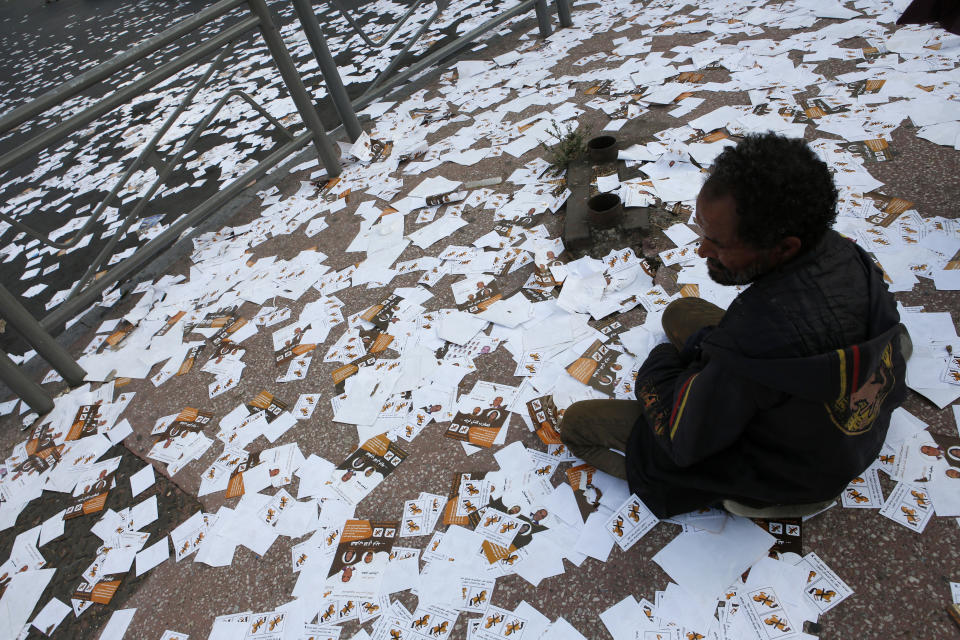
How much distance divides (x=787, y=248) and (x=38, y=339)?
3.34m

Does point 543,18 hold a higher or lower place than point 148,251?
higher

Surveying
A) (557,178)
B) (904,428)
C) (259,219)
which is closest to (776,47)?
(557,178)

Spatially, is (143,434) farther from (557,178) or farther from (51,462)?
(557,178)

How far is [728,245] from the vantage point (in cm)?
112

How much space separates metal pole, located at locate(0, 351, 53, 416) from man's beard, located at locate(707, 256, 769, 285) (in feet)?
10.4

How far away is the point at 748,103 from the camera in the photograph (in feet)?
10.4

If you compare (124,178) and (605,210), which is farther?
(124,178)

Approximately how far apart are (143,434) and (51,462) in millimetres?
461

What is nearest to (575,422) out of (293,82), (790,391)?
(790,391)

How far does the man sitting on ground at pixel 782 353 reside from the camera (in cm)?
103

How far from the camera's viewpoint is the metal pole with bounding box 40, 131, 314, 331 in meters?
2.74

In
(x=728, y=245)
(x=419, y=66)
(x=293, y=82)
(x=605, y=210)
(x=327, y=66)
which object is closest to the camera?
(x=728, y=245)

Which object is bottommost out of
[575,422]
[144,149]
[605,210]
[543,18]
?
[575,422]

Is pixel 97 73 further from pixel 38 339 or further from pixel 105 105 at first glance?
pixel 38 339
